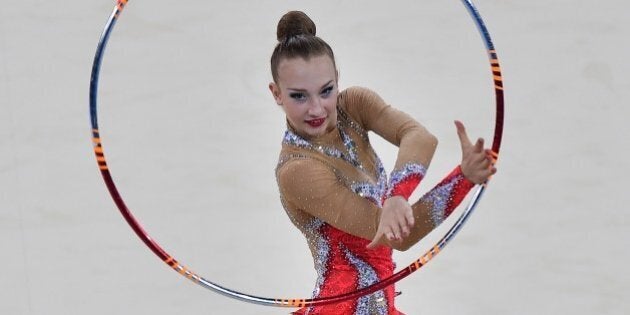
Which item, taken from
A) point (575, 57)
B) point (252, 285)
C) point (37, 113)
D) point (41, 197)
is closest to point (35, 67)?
point (37, 113)

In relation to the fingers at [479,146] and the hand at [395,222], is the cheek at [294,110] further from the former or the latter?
the fingers at [479,146]

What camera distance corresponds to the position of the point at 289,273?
12.2 ft

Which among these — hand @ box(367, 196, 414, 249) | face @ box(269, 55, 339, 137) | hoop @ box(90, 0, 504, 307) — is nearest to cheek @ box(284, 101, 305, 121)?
face @ box(269, 55, 339, 137)

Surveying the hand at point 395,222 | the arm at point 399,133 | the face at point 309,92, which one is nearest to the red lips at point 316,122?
the face at point 309,92

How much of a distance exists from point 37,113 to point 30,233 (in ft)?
1.86

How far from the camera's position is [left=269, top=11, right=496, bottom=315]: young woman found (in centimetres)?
247

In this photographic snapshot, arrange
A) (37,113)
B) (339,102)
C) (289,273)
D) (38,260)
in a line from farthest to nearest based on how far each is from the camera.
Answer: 1. (37,113)
2. (38,260)
3. (289,273)
4. (339,102)

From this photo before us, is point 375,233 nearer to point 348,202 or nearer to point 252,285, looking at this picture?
point 348,202

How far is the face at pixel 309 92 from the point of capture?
8.44 ft

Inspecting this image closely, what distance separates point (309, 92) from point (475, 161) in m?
0.38

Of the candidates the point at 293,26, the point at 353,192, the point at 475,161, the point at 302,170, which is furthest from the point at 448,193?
the point at 293,26

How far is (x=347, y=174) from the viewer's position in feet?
8.71

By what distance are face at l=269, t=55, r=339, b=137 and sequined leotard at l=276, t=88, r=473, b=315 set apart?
45 mm

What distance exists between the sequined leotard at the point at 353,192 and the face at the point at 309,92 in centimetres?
5
